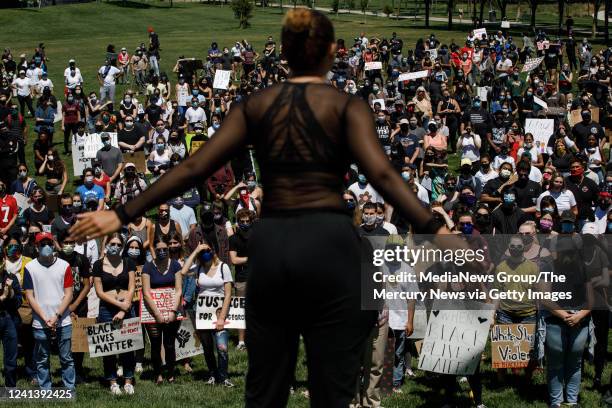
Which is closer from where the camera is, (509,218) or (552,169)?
(509,218)

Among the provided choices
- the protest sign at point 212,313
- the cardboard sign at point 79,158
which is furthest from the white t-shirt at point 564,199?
the cardboard sign at point 79,158

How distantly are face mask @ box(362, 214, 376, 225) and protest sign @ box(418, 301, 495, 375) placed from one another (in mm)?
2376

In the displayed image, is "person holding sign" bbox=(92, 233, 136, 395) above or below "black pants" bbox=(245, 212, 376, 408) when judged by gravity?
below

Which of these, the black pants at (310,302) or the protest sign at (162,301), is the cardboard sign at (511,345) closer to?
the protest sign at (162,301)

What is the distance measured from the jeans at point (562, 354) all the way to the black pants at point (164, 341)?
482 cm

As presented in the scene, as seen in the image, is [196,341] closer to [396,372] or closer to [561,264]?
[396,372]

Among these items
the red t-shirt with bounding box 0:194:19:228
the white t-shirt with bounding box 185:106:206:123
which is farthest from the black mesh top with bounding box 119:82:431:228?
the white t-shirt with bounding box 185:106:206:123

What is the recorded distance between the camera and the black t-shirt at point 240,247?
44.0ft

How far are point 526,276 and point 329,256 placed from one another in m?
8.56

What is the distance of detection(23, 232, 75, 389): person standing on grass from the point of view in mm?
11648

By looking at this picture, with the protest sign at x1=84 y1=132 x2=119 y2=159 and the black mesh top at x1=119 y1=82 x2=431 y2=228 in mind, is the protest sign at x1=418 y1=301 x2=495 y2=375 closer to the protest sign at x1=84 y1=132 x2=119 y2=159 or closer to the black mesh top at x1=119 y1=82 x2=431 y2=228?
the black mesh top at x1=119 y1=82 x2=431 y2=228

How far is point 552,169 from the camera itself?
57.5 feet

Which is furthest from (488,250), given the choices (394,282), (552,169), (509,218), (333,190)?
(333,190)

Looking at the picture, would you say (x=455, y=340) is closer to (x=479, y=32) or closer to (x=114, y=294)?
(x=114, y=294)
